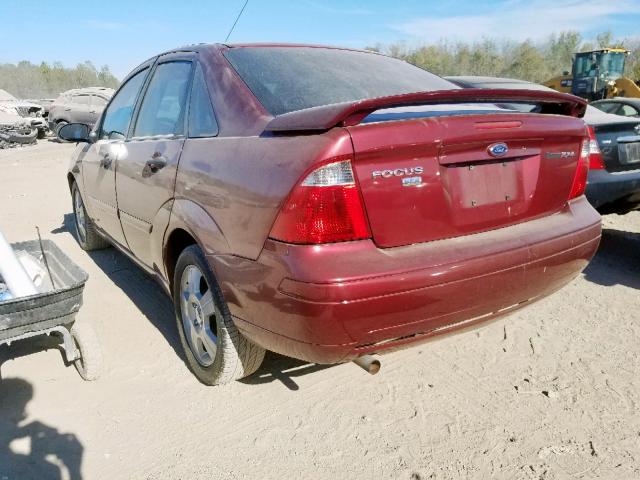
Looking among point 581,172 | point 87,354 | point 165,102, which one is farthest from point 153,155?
point 581,172

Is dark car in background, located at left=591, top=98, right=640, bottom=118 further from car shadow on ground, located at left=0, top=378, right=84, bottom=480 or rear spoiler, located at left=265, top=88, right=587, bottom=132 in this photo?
car shadow on ground, located at left=0, top=378, right=84, bottom=480

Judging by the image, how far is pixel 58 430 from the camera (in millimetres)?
2400

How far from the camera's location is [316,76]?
2.58 m

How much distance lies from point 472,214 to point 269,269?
846mm

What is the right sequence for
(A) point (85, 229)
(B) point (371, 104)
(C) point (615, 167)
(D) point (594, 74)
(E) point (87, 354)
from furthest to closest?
1. (D) point (594, 74)
2. (A) point (85, 229)
3. (C) point (615, 167)
4. (E) point (87, 354)
5. (B) point (371, 104)

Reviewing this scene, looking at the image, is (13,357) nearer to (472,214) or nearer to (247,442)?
(247,442)

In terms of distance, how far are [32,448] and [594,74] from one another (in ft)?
74.8

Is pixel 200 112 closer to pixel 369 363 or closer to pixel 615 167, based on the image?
pixel 369 363

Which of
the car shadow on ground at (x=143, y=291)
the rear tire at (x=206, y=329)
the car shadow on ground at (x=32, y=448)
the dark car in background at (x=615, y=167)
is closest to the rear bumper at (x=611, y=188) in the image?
the dark car in background at (x=615, y=167)

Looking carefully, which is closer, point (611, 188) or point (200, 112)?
point (200, 112)

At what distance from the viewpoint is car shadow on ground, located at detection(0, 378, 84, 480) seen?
2.14 m

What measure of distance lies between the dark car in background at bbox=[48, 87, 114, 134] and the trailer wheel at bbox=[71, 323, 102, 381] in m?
16.9

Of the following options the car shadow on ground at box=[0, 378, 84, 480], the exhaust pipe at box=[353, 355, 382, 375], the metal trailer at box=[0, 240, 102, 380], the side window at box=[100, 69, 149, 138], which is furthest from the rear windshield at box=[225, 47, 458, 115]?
the car shadow on ground at box=[0, 378, 84, 480]

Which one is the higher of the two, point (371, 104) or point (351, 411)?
point (371, 104)
